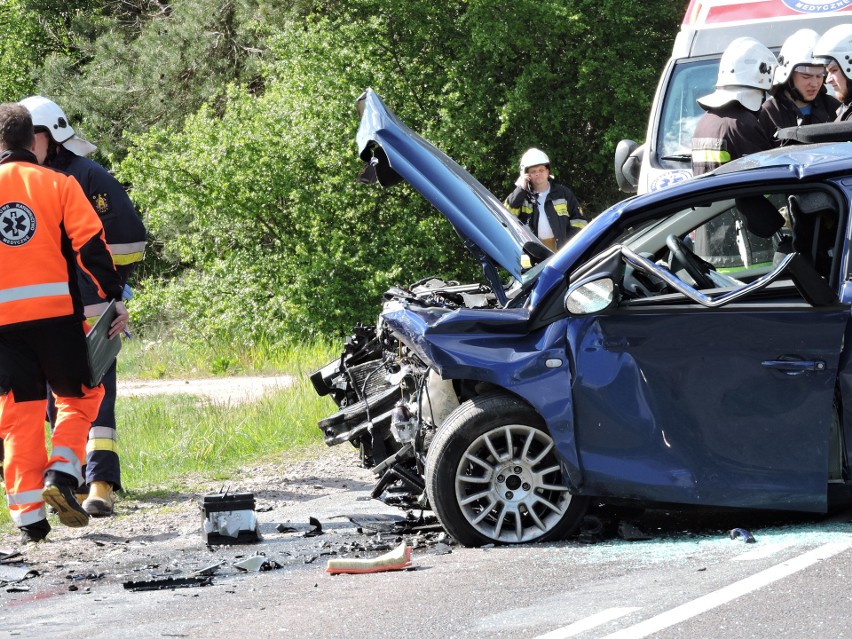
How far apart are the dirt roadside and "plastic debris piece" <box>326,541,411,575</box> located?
17.3 inches

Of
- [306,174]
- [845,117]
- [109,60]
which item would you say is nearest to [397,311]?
[845,117]

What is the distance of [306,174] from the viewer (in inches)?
838

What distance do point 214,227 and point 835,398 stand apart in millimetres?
16861

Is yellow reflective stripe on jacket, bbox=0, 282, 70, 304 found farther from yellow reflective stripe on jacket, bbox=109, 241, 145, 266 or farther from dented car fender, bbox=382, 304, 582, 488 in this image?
dented car fender, bbox=382, 304, 582, 488

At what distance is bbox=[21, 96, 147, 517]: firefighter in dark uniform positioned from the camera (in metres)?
7.35

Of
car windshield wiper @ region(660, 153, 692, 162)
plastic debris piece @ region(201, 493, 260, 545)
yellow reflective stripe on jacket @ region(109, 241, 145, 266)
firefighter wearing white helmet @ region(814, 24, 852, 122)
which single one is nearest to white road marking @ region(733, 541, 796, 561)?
plastic debris piece @ region(201, 493, 260, 545)

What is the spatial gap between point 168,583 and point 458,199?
2.18 metres

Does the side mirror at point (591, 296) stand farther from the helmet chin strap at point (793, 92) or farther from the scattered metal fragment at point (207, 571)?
the helmet chin strap at point (793, 92)

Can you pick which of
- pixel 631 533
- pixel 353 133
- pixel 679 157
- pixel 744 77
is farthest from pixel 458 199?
pixel 353 133

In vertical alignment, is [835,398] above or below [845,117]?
below

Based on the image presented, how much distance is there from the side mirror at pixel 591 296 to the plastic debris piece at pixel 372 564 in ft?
3.98

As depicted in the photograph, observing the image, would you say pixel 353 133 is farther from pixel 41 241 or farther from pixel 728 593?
pixel 728 593

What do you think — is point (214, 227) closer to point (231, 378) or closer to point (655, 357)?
point (231, 378)

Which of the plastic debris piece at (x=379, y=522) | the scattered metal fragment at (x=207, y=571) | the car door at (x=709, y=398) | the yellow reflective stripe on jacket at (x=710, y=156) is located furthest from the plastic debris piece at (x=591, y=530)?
the yellow reflective stripe on jacket at (x=710, y=156)
